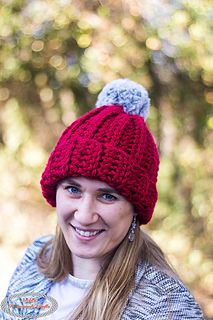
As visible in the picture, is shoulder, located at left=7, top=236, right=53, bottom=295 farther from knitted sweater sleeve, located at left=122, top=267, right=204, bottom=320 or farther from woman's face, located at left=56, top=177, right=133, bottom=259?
knitted sweater sleeve, located at left=122, top=267, right=204, bottom=320

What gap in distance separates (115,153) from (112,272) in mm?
491

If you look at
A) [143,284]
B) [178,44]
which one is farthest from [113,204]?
[178,44]

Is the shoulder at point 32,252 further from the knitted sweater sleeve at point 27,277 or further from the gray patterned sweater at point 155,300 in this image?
the gray patterned sweater at point 155,300

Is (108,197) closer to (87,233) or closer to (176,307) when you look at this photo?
(87,233)

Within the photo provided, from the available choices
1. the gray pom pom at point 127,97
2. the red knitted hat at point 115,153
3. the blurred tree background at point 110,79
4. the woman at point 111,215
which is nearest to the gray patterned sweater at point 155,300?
the woman at point 111,215

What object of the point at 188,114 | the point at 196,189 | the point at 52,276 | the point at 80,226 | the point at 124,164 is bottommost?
the point at 52,276

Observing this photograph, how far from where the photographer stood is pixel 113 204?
225 cm

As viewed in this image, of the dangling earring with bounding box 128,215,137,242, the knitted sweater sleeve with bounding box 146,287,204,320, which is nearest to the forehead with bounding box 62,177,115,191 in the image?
the dangling earring with bounding box 128,215,137,242

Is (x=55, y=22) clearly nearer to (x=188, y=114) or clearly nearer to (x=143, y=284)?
(x=188, y=114)

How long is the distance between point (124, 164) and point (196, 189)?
2.37m

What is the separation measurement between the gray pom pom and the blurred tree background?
1.73 m

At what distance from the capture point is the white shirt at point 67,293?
2.36 meters

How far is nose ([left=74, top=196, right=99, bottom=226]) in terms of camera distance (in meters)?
2.21

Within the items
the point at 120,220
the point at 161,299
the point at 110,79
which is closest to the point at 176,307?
the point at 161,299
